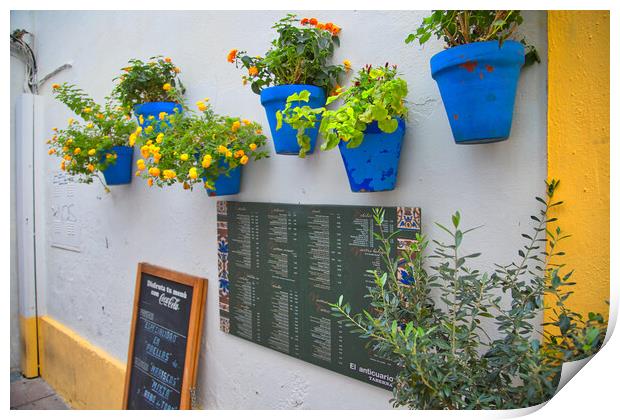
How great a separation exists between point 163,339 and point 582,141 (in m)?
2.24

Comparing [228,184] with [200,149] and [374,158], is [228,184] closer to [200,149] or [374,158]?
[200,149]

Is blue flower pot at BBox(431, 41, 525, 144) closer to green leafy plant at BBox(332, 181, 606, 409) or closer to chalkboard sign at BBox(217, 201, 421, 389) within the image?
green leafy plant at BBox(332, 181, 606, 409)

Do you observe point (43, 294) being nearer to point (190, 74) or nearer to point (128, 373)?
point (128, 373)

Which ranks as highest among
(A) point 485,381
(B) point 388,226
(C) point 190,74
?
(C) point 190,74

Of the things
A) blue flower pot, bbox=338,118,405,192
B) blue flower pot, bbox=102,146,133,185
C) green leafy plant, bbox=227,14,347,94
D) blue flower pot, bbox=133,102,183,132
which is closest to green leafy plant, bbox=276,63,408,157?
blue flower pot, bbox=338,118,405,192

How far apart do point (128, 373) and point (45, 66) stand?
2.83 m

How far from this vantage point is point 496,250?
1.33 metres

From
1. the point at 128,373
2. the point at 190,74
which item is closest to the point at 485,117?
the point at 190,74

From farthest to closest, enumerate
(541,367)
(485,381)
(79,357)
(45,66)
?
(45,66), (79,357), (485,381), (541,367)

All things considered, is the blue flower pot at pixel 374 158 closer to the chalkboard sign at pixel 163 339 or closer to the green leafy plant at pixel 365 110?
the green leafy plant at pixel 365 110

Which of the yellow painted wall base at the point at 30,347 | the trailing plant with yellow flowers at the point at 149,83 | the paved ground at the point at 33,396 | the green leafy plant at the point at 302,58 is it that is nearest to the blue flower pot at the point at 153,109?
the trailing plant with yellow flowers at the point at 149,83

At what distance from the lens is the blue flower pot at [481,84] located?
3.62 ft

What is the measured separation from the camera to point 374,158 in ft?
4.55

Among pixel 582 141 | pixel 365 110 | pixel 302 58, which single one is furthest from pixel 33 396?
pixel 582 141
